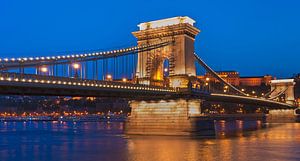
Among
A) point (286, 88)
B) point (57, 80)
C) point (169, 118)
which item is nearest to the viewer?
point (57, 80)

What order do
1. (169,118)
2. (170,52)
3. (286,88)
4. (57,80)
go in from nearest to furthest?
(57,80) → (169,118) → (170,52) → (286,88)

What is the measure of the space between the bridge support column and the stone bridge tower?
3.51m

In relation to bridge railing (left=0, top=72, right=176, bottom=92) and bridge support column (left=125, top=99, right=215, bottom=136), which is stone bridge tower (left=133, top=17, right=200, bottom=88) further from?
bridge railing (left=0, top=72, right=176, bottom=92)

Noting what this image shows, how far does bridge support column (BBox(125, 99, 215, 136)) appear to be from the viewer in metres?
46.8

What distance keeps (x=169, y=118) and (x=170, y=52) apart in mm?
9672

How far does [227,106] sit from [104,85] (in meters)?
109

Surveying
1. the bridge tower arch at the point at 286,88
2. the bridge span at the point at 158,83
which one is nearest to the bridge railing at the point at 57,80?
the bridge span at the point at 158,83

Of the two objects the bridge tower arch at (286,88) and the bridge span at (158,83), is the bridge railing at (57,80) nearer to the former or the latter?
the bridge span at (158,83)

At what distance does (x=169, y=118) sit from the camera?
4775cm

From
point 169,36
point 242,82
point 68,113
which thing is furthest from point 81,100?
point 169,36

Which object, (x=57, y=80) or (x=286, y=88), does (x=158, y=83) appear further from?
(x=286, y=88)

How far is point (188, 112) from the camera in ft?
156

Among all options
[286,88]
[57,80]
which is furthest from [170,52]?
[286,88]

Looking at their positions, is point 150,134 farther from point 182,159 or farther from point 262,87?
point 262,87
